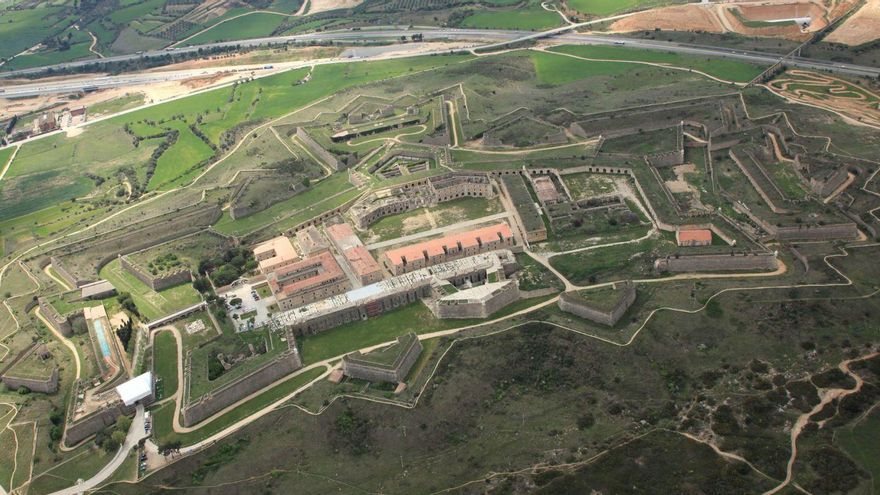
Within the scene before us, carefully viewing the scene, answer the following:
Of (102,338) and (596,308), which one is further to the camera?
(102,338)

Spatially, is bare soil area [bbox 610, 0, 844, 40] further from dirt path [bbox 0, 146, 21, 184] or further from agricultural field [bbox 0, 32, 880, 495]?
dirt path [bbox 0, 146, 21, 184]

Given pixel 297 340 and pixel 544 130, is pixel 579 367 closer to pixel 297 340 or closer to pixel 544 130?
pixel 297 340

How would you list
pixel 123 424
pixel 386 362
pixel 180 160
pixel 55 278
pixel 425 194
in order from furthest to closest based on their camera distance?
pixel 180 160, pixel 425 194, pixel 55 278, pixel 386 362, pixel 123 424

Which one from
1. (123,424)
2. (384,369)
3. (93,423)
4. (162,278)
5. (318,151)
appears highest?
(318,151)

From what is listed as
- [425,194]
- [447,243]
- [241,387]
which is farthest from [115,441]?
[425,194]

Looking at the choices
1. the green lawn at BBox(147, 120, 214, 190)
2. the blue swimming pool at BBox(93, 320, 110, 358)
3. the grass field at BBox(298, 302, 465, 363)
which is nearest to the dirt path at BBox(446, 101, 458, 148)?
the grass field at BBox(298, 302, 465, 363)

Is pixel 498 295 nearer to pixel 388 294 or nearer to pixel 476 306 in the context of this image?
pixel 476 306
